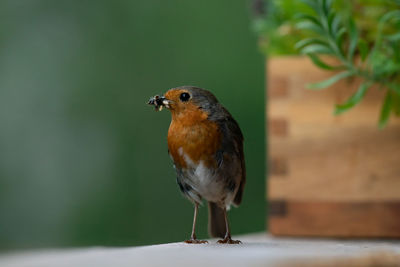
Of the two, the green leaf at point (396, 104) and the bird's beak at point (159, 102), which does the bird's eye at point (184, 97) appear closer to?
the bird's beak at point (159, 102)

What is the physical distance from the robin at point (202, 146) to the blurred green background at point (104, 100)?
199 cm

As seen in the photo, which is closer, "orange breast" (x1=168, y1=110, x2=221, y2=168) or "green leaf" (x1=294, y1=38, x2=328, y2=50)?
"orange breast" (x1=168, y1=110, x2=221, y2=168)

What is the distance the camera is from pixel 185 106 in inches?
44.1

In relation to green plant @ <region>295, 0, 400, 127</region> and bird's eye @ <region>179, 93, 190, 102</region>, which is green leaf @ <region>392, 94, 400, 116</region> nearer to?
green plant @ <region>295, 0, 400, 127</region>

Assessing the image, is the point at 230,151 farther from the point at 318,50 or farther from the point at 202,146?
the point at 318,50

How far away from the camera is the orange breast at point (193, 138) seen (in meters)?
1.12

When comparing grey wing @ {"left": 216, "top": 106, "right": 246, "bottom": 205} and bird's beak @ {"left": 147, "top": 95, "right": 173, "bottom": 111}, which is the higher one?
bird's beak @ {"left": 147, "top": 95, "right": 173, "bottom": 111}

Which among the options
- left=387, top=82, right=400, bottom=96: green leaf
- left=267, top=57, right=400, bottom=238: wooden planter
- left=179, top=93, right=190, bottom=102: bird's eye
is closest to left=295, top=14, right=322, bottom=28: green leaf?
left=387, top=82, right=400, bottom=96: green leaf

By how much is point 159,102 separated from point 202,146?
→ 0.13 meters

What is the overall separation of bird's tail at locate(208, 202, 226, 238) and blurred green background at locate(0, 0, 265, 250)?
181cm

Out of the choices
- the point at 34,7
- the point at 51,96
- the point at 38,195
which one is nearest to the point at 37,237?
the point at 38,195

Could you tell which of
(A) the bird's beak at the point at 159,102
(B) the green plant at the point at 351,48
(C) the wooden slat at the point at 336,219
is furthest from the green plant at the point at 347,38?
(A) the bird's beak at the point at 159,102

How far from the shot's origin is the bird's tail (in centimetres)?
135

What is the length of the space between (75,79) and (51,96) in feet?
0.64
